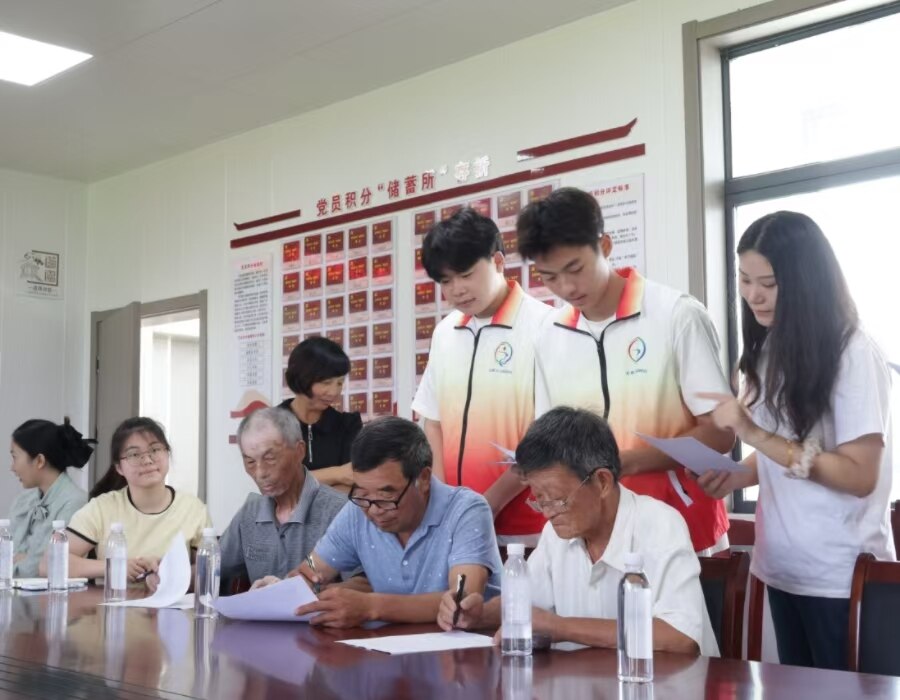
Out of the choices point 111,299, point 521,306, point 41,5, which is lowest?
point 521,306

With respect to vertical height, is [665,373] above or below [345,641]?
above

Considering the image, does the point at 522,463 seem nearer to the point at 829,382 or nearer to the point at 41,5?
the point at 829,382

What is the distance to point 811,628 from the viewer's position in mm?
2273

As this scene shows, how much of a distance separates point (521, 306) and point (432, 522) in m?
0.90

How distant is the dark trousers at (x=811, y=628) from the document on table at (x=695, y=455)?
0.93 feet

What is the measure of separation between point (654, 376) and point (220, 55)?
10.1ft

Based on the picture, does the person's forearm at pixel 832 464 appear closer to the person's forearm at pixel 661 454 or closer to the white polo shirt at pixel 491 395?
the person's forearm at pixel 661 454

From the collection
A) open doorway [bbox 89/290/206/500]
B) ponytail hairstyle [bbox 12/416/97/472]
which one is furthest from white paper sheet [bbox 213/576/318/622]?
open doorway [bbox 89/290/206/500]

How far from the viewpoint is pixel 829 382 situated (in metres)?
2.30

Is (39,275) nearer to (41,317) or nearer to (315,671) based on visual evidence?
(41,317)

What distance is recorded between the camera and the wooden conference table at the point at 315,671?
1596 millimetres

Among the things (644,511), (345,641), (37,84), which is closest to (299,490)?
(345,641)

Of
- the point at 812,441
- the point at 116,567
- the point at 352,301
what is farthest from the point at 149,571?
the point at 352,301

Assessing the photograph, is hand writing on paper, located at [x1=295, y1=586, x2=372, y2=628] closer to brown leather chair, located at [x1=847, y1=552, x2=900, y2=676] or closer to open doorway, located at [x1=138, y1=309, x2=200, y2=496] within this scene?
brown leather chair, located at [x1=847, y1=552, x2=900, y2=676]
